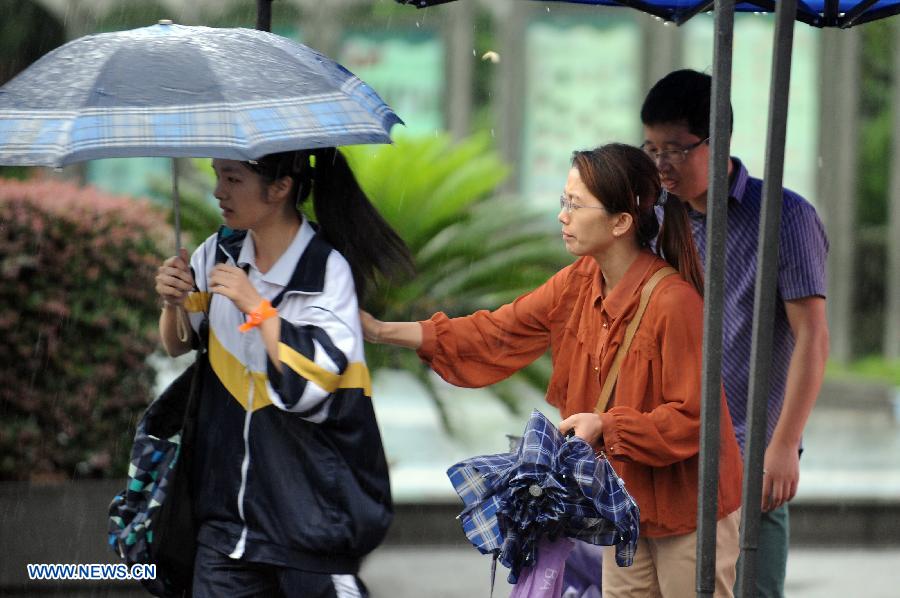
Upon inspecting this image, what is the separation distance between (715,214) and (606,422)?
0.52 metres

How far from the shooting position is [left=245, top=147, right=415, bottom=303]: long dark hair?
3.37m

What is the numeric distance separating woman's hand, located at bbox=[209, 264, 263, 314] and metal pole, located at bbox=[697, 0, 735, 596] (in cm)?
100

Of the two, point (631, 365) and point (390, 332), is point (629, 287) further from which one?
point (390, 332)

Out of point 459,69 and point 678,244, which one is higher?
point 459,69

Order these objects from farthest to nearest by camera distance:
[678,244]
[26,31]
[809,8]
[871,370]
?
[871,370] → [26,31] → [809,8] → [678,244]

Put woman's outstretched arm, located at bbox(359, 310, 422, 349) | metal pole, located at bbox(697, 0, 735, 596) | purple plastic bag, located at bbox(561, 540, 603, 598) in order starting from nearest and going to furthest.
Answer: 1. metal pole, located at bbox(697, 0, 735, 596)
2. woman's outstretched arm, located at bbox(359, 310, 422, 349)
3. purple plastic bag, located at bbox(561, 540, 603, 598)

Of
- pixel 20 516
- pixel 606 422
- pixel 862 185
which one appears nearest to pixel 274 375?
pixel 606 422

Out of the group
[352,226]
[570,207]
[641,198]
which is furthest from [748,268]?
[352,226]

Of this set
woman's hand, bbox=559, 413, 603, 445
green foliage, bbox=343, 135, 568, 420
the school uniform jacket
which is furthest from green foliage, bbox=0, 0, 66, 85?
woman's hand, bbox=559, 413, 603, 445

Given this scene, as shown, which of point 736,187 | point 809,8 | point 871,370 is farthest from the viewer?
point 871,370

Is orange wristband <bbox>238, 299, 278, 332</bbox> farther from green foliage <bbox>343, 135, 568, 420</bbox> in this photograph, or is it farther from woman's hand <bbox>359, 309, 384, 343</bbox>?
green foliage <bbox>343, 135, 568, 420</bbox>

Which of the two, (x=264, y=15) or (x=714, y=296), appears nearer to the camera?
(x=714, y=296)

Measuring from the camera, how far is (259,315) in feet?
10.1

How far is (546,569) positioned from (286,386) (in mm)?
710
